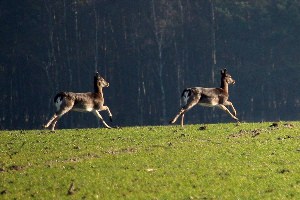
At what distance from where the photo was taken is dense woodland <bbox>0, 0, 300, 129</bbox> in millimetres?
70750

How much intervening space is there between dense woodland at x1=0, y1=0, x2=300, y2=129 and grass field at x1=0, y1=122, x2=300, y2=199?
41.4 meters

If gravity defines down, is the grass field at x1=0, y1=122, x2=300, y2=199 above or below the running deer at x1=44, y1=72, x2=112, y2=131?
below

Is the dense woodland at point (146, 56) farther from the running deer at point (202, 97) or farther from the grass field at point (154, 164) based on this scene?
the grass field at point (154, 164)

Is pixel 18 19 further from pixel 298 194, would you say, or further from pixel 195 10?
pixel 298 194

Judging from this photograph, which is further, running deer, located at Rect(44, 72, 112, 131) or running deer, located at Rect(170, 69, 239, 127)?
running deer, located at Rect(170, 69, 239, 127)

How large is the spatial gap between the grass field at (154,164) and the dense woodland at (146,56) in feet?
136

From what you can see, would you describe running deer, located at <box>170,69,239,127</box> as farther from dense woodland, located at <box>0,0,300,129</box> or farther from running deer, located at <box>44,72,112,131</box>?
dense woodland, located at <box>0,0,300,129</box>

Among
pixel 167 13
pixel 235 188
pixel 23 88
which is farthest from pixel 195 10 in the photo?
pixel 235 188

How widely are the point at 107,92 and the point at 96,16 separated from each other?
964cm

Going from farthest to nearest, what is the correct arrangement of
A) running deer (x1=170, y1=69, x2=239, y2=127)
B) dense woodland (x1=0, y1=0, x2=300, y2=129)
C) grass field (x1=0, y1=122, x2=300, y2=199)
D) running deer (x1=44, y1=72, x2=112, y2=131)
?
dense woodland (x1=0, y1=0, x2=300, y2=129), running deer (x1=170, y1=69, x2=239, y2=127), running deer (x1=44, y1=72, x2=112, y2=131), grass field (x1=0, y1=122, x2=300, y2=199)

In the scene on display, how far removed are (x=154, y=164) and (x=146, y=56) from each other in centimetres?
5473

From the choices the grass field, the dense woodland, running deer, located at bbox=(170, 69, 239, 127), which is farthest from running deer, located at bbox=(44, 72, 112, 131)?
the dense woodland

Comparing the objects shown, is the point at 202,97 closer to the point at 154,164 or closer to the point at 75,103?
the point at 75,103

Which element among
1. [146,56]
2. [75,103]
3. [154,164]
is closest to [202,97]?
[75,103]
